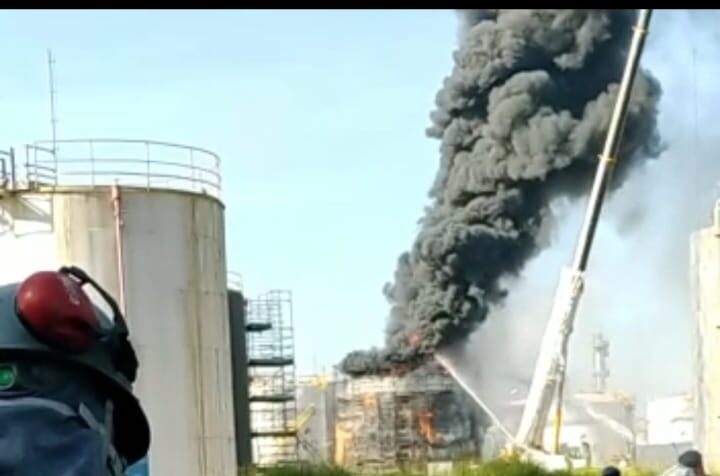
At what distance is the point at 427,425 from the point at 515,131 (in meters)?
12.2

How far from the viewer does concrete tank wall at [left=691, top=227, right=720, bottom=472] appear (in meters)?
19.4

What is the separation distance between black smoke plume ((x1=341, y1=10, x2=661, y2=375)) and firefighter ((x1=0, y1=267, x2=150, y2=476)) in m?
43.7

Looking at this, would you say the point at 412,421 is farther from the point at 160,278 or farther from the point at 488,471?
the point at 160,278

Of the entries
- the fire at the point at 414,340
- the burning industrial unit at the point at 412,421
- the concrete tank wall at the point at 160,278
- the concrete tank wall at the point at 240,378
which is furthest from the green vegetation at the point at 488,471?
the burning industrial unit at the point at 412,421

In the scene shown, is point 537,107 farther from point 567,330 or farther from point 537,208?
point 567,330

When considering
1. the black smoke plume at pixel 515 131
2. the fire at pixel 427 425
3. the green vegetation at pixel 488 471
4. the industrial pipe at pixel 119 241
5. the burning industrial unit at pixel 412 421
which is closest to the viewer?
the industrial pipe at pixel 119 241

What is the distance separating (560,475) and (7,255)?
52.1ft

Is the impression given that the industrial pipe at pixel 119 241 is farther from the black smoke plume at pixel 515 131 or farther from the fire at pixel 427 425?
the fire at pixel 427 425

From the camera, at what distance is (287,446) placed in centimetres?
4291

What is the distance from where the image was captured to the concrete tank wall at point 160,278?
21172 mm

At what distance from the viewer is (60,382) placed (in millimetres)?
1860

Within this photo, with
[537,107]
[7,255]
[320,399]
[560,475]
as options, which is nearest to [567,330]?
[560,475]

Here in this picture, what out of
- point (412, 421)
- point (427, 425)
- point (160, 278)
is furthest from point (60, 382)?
point (412, 421)

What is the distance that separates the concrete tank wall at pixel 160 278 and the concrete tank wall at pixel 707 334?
6252 millimetres
